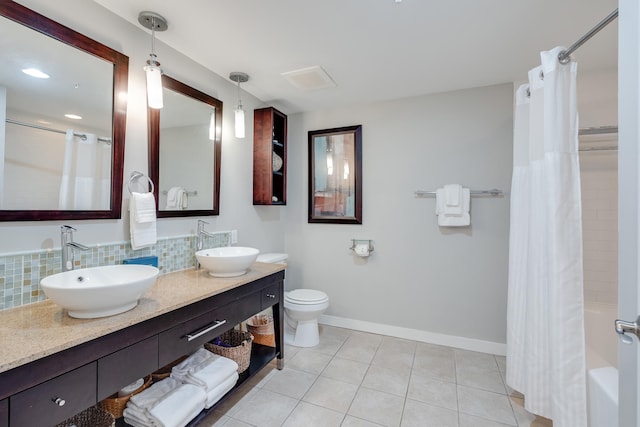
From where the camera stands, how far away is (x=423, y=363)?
2373 mm

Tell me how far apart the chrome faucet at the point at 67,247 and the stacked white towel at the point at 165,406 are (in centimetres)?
73

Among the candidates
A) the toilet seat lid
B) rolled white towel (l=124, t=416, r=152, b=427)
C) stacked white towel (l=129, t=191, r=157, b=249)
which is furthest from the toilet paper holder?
rolled white towel (l=124, t=416, r=152, b=427)

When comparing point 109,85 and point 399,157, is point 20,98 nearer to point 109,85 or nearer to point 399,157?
point 109,85

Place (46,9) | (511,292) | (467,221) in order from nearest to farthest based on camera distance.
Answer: (46,9) → (511,292) → (467,221)

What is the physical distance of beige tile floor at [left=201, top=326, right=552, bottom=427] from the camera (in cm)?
173

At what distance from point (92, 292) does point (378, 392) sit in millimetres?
1797

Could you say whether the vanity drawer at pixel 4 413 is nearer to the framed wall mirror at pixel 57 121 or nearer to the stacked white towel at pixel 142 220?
the framed wall mirror at pixel 57 121

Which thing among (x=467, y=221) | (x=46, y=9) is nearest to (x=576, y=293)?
(x=467, y=221)

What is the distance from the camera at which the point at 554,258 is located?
4.88 feet

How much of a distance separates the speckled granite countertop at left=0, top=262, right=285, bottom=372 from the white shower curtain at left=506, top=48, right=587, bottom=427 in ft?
5.66

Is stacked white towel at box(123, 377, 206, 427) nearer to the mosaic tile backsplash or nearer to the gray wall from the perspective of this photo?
the mosaic tile backsplash

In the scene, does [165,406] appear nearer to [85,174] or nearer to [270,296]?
[270,296]

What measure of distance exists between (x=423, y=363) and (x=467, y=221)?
1243 mm

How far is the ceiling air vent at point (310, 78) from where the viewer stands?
2289 mm
